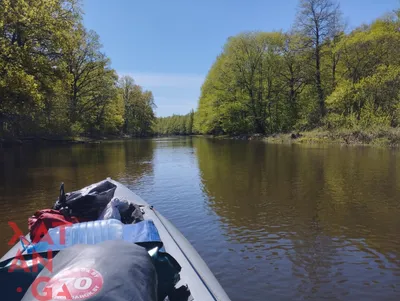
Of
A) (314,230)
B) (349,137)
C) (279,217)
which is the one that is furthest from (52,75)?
(349,137)

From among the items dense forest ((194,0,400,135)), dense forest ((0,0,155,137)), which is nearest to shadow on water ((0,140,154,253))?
dense forest ((0,0,155,137))

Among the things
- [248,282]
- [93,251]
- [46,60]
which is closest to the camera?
[93,251]

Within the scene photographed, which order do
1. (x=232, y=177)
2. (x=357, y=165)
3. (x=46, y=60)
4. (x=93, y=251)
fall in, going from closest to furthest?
(x=93, y=251)
(x=232, y=177)
(x=357, y=165)
(x=46, y=60)

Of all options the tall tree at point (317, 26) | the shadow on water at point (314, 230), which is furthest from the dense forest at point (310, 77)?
the shadow on water at point (314, 230)

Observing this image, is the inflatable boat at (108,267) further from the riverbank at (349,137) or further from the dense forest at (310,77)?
the dense forest at (310,77)

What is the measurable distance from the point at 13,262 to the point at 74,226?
1.90ft

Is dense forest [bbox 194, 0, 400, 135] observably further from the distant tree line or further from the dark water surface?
the distant tree line

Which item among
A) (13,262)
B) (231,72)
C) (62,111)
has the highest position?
(231,72)

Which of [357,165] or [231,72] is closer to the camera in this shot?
[357,165]

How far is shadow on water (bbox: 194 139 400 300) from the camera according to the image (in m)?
3.81

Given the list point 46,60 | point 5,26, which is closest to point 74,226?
point 5,26

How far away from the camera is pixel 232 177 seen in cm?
1100

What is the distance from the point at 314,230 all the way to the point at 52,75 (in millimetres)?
16770

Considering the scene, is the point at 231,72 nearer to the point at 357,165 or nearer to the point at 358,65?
the point at 358,65
